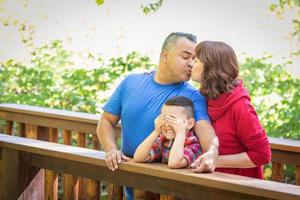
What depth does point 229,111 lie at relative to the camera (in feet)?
9.77

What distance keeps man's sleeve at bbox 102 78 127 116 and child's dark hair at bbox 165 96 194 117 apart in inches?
18.5

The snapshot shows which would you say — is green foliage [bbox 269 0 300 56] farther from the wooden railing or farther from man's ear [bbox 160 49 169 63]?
man's ear [bbox 160 49 169 63]

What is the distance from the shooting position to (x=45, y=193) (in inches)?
142

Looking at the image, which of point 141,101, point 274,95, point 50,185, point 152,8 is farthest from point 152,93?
point 152,8

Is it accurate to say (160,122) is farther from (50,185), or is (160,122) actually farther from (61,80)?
(61,80)

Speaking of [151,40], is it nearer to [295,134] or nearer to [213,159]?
[295,134]

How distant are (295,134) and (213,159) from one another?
2716mm

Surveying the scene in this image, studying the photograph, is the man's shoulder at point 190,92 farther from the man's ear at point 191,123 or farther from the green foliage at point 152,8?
the green foliage at point 152,8

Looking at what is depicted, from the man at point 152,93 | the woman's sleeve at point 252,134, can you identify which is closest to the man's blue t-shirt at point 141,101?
the man at point 152,93

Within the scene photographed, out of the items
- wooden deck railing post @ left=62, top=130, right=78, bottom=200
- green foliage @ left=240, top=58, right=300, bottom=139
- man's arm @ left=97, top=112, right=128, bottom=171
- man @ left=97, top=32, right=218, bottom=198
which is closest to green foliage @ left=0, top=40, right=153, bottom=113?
green foliage @ left=240, top=58, right=300, bottom=139

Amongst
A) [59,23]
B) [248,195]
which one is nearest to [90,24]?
[59,23]

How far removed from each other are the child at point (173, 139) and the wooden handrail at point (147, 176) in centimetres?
6

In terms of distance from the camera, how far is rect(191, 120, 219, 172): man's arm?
273 cm

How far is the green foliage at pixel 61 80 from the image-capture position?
605 cm
